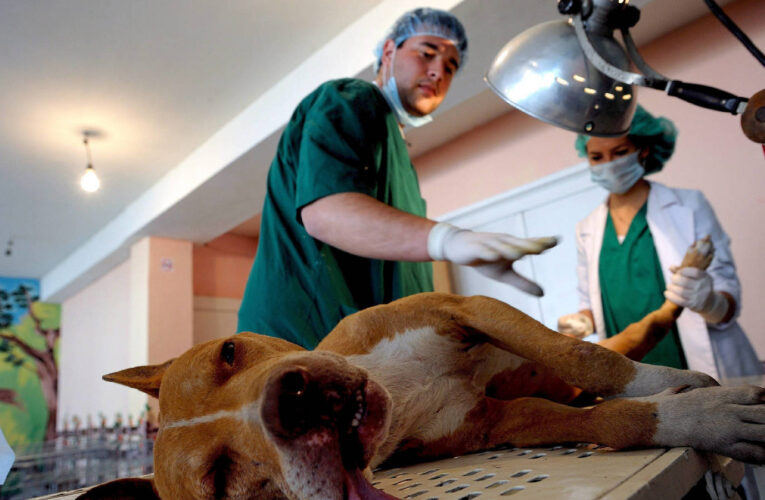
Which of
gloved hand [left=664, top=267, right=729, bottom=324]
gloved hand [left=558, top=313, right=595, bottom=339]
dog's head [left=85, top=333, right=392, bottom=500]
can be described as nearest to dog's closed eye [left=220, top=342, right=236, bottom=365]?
dog's head [left=85, top=333, right=392, bottom=500]

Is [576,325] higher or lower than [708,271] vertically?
lower

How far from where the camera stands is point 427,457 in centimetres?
96

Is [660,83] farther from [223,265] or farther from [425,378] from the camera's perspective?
[223,265]

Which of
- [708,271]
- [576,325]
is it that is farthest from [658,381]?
[708,271]

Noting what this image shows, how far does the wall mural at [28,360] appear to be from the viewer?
7.40 m

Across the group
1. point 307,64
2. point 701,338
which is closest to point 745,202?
point 701,338

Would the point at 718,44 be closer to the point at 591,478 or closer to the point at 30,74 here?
the point at 591,478

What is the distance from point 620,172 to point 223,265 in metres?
5.04

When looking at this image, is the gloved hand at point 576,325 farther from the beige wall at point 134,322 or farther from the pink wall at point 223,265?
the pink wall at point 223,265

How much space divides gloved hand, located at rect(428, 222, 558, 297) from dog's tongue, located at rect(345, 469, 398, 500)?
494 mm

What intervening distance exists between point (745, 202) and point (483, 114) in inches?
78.3

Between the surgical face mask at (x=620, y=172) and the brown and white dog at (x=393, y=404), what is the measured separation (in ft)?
6.32

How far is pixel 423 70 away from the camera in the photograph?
1.88 m

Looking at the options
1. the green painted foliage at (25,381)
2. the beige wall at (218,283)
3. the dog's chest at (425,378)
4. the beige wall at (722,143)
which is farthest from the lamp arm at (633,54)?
the green painted foliage at (25,381)
